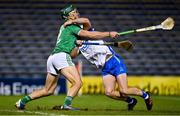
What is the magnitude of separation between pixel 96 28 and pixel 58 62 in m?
14.3

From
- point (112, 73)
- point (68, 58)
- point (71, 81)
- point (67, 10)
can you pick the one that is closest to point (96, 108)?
point (112, 73)

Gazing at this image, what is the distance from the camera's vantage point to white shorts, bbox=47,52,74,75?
12.0 m

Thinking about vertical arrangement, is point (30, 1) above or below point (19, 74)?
above

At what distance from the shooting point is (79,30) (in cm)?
1195

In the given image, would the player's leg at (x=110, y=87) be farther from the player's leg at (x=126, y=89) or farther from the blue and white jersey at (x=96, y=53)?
the blue and white jersey at (x=96, y=53)

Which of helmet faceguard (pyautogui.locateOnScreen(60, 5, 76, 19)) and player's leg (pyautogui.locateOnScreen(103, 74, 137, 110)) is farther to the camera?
player's leg (pyautogui.locateOnScreen(103, 74, 137, 110))

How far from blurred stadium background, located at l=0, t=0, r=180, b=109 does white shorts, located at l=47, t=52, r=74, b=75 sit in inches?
439

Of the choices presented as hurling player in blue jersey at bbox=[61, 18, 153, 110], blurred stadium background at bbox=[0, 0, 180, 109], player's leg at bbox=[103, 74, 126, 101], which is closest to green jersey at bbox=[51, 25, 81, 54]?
hurling player in blue jersey at bbox=[61, 18, 153, 110]

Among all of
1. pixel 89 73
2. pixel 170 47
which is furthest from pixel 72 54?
pixel 170 47

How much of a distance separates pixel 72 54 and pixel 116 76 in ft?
3.41

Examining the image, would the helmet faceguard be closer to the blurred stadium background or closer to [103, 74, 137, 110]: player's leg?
[103, 74, 137, 110]: player's leg

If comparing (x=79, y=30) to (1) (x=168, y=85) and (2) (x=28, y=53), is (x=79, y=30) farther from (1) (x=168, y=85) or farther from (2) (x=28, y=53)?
(2) (x=28, y=53)

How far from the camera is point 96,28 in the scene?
2619 centimetres

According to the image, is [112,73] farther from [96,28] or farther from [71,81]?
[96,28]
